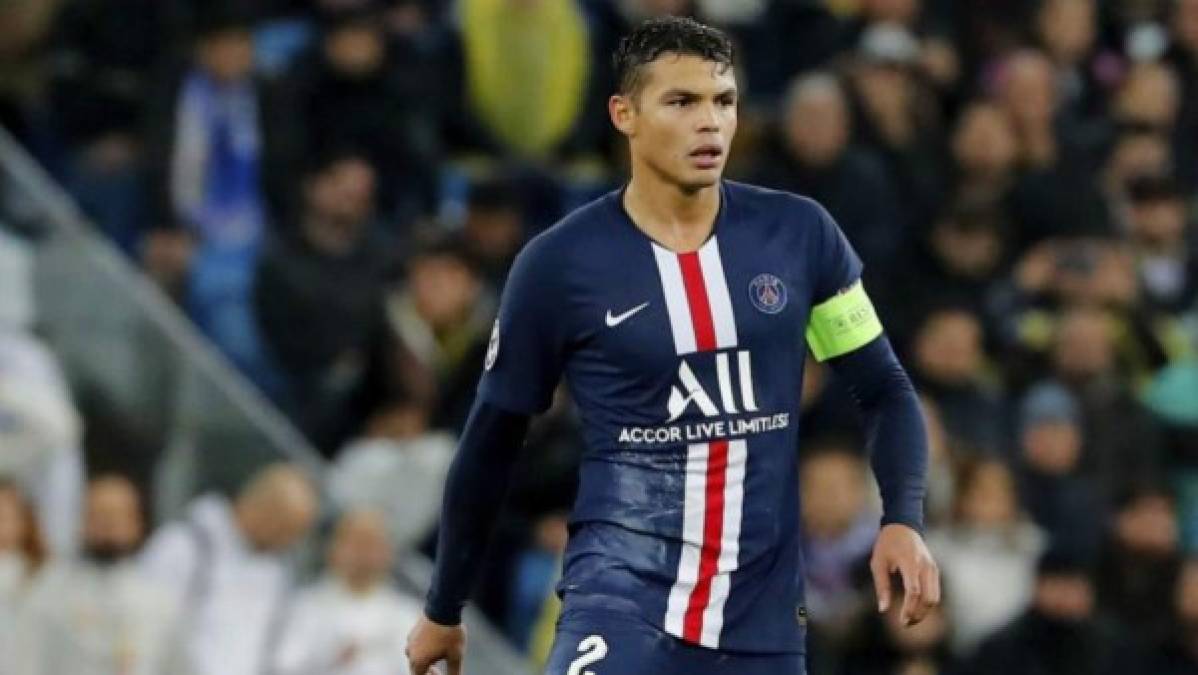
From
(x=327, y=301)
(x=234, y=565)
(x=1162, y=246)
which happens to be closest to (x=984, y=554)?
(x=1162, y=246)

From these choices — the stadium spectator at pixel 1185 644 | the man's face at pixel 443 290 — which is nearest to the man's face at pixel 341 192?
the man's face at pixel 443 290

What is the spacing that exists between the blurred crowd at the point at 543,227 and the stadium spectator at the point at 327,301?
0.05 feet

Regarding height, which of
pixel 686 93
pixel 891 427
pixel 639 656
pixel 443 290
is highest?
pixel 686 93

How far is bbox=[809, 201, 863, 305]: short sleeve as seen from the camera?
6.43 m

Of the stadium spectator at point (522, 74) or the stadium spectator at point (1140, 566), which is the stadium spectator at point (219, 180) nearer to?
the stadium spectator at point (522, 74)

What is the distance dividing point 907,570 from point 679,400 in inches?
24.1

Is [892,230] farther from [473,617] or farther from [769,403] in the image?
[769,403]

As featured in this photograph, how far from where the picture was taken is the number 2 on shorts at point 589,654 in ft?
20.3

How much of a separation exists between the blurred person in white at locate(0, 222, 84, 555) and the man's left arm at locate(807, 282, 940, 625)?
5580 millimetres

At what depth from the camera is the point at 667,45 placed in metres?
6.34

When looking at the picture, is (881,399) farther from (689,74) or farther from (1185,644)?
(1185,644)

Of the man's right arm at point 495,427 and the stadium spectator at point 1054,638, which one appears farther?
the stadium spectator at point 1054,638

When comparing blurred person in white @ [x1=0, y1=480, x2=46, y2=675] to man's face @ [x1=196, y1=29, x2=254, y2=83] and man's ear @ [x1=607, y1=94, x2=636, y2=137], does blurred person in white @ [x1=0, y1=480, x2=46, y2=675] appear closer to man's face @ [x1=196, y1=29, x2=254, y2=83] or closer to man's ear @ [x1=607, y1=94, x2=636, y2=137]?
man's face @ [x1=196, y1=29, x2=254, y2=83]

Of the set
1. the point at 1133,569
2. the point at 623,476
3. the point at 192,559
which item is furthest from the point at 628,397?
the point at 1133,569
